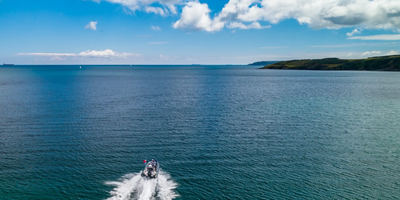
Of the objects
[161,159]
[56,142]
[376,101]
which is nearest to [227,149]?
[161,159]

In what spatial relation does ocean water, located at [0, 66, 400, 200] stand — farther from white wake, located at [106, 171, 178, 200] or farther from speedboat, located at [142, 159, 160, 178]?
speedboat, located at [142, 159, 160, 178]

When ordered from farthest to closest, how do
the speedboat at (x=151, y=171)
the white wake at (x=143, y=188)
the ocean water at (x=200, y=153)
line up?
1. the speedboat at (x=151, y=171)
2. the ocean water at (x=200, y=153)
3. the white wake at (x=143, y=188)

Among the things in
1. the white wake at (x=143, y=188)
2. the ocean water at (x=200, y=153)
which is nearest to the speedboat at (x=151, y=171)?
the white wake at (x=143, y=188)

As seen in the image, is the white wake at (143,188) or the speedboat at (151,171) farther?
the speedboat at (151,171)

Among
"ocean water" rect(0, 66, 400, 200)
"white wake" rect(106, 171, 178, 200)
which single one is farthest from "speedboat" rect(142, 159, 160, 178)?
"ocean water" rect(0, 66, 400, 200)

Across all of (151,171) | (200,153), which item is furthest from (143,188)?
(200,153)

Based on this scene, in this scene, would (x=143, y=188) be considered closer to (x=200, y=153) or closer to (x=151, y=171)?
(x=151, y=171)

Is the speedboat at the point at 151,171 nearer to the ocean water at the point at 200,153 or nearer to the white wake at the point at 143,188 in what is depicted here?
the white wake at the point at 143,188

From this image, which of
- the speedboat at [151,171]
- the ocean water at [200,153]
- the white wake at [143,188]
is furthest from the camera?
the speedboat at [151,171]
